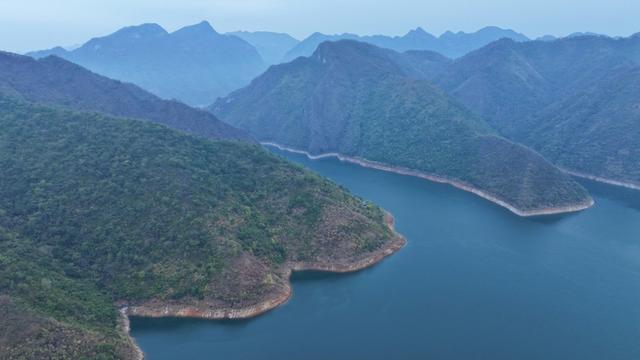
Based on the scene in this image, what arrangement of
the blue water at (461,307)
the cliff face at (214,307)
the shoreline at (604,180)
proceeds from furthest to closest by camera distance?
the shoreline at (604,180)
the cliff face at (214,307)
the blue water at (461,307)

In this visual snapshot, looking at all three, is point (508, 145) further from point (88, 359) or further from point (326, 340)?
A: point (88, 359)

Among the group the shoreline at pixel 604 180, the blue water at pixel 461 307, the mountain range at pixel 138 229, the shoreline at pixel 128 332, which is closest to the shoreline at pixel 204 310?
the shoreline at pixel 128 332

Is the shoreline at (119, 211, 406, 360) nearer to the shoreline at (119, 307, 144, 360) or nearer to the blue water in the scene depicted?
the shoreline at (119, 307, 144, 360)

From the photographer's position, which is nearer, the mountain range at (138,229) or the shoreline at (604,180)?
the mountain range at (138,229)

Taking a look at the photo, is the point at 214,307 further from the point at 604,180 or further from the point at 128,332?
the point at 604,180

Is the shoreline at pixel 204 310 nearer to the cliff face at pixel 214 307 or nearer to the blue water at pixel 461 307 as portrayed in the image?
the cliff face at pixel 214 307

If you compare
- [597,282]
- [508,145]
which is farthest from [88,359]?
[508,145]
